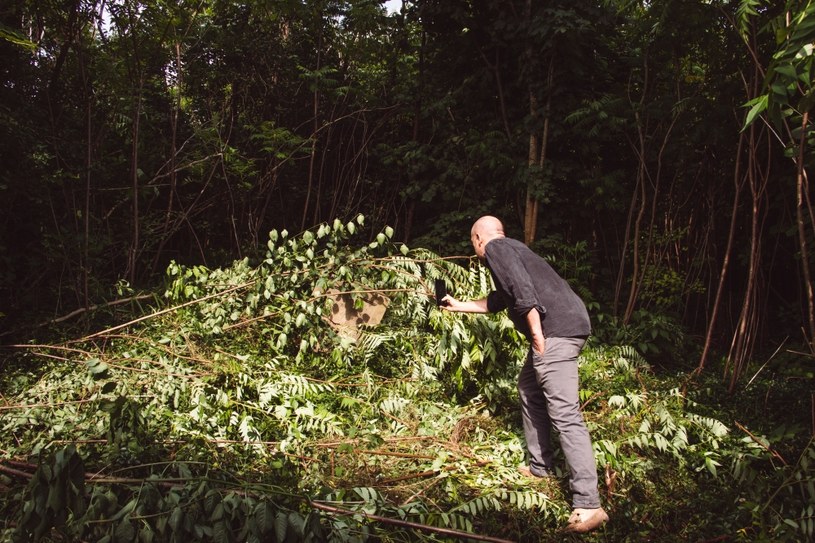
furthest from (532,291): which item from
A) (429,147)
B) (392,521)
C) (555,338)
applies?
(429,147)

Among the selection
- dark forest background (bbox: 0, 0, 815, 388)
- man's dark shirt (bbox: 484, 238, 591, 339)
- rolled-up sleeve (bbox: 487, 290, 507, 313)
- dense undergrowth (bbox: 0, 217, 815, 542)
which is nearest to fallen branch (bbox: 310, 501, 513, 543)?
dense undergrowth (bbox: 0, 217, 815, 542)

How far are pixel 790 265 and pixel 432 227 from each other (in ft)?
15.1

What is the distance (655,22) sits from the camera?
539cm

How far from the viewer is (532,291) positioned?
2.91 meters

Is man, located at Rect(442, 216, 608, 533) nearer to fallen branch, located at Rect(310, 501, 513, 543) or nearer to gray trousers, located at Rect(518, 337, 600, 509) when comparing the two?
gray trousers, located at Rect(518, 337, 600, 509)

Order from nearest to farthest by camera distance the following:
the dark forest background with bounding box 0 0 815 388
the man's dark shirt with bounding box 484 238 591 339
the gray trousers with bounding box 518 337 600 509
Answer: the gray trousers with bounding box 518 337 600 509 → the man's dark shirt with bounding box 484 238 591 339 → the dark forest background with bounding box 0 0 815 388

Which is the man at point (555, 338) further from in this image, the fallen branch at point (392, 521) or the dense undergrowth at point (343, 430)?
the fallen branch at point (392, 521)

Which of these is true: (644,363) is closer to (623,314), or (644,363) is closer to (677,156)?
(623,314)

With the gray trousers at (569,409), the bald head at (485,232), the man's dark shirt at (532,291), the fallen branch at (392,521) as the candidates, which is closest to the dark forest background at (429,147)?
the man's dark shirt at (532,291)

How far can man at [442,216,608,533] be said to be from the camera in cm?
282

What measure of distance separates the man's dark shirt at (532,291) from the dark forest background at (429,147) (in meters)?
1.81

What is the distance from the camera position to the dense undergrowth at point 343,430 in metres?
2.19

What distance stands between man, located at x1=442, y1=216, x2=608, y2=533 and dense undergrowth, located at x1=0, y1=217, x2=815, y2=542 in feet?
0.81

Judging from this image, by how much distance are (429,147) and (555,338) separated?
5470mm
